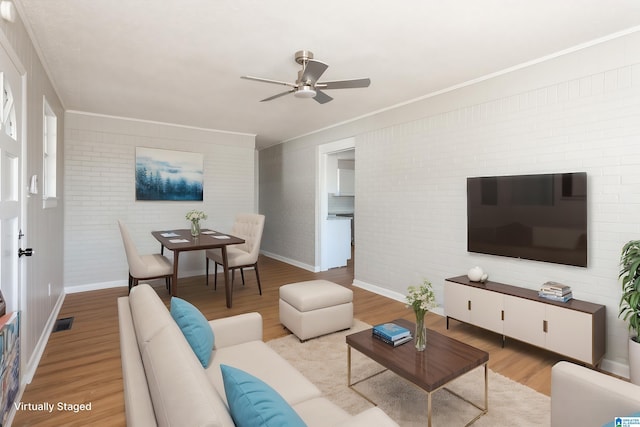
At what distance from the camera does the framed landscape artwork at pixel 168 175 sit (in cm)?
523

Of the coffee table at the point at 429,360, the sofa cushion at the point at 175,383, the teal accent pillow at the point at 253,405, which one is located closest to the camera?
the sofa cushion at the point at 175,383

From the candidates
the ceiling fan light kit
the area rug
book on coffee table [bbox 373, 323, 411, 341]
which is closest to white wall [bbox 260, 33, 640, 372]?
the area rug

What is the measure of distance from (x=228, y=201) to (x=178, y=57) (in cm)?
337

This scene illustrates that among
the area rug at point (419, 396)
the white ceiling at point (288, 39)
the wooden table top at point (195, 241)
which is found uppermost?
the white ceiling at point (288, 39)

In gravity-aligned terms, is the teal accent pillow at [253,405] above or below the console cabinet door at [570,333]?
above

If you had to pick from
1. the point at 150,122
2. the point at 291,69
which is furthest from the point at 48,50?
the point at 150,122

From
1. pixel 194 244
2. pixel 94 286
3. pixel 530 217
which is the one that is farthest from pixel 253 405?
pixel 94 286

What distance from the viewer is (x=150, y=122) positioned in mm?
5262

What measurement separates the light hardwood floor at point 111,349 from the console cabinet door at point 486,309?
0.18 m

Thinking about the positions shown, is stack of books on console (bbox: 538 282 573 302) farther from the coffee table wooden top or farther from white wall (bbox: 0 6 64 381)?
white wall (bbox: 0 6 64 381)

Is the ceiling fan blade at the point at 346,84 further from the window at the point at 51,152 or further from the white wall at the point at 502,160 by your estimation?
the window at the point at 51,152

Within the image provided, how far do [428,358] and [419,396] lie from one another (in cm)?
44

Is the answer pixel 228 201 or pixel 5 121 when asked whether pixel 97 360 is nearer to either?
pixel 5 121

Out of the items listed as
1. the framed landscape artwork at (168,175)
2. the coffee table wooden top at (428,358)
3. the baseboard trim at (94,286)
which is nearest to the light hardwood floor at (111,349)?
the baseboard trim at (94,286)
